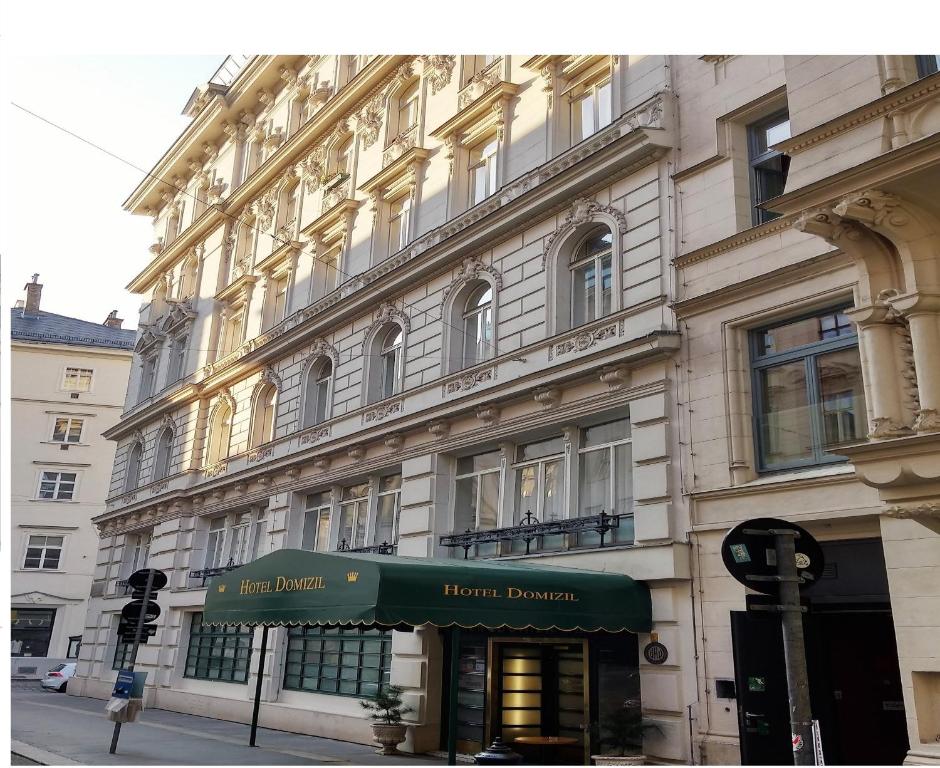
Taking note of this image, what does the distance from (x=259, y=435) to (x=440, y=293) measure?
10.7m

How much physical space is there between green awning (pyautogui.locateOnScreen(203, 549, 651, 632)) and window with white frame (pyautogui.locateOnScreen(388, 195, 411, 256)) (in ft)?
39.6

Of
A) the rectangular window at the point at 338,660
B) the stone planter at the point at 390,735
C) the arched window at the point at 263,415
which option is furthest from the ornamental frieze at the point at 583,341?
the arched window at the point at 263,415

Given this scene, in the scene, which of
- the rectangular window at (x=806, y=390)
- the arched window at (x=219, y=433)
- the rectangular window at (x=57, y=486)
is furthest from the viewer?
the rectangular window at (x=57, y=486)

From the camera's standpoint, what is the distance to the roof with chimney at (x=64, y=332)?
Result: 56312 millimetres

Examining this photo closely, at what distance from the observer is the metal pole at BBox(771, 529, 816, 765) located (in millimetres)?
5902

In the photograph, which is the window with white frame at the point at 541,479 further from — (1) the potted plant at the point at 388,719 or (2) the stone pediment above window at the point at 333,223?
(2) the stone pediment above window at the point at 333,223

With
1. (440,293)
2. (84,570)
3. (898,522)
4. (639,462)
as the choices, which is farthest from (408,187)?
(84,570)

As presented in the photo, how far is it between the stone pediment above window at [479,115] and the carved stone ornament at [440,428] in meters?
7.42

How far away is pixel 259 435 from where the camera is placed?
29578mm

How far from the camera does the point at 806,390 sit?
533 inches

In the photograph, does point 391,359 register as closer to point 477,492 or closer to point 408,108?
point 477,492

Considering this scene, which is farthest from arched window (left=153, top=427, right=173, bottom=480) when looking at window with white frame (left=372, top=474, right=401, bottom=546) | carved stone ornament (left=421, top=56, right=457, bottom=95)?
carved stone ornament (left=421, top=56, right=457, bottom=95)

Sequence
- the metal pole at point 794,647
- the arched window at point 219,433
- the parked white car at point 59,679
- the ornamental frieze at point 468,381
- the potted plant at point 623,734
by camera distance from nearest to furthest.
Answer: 1. the metal pole at point 794,647
2. the potted plant at point 623,734
3. the ornamental frieze at point 468,381
4. the arched window at point 219,433
5. the parked white car at point 59,679

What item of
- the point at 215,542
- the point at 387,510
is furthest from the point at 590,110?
the point at 215,542
